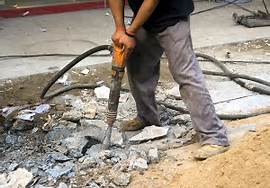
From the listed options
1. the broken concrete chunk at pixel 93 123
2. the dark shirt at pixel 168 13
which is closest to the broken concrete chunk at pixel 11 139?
the broken concrete chunk at pixel 93 123

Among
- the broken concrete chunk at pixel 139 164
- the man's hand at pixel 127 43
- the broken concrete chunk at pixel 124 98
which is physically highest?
the man's hand at pixel 127 43

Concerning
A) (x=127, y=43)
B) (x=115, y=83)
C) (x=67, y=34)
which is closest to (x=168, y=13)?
(x=127, y=43)

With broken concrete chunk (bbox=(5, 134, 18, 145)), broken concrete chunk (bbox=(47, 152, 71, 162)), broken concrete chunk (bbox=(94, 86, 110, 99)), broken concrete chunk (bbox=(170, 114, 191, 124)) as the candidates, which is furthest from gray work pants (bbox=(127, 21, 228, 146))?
broken concrete chunk (bbox=(5, 134, 18, 145))

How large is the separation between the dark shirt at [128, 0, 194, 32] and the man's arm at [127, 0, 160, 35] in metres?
0.11

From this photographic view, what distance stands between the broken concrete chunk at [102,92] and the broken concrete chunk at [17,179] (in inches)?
52.6

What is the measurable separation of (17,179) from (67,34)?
3.69m

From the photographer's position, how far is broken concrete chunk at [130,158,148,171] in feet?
10.3

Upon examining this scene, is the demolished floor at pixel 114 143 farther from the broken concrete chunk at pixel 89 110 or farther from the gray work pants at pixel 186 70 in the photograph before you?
the gray work pants at pixel 186 70

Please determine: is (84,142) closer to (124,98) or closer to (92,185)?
(92,185)

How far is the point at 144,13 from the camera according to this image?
10.0ft

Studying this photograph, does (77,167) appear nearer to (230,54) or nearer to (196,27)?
(230,54)

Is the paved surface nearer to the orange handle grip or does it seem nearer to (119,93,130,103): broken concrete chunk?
(119,93,130,103): broken concrete chunk

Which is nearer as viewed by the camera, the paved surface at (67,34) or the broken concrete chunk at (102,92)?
the broken concrete chunk at (102,92)

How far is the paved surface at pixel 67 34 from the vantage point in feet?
17.5
